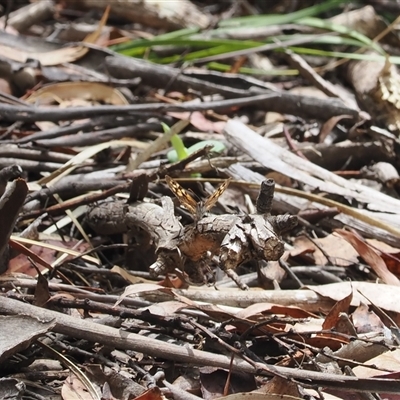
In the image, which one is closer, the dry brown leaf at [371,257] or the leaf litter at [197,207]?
the leaf litter at [197,207]

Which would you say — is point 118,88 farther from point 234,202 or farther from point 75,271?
point 75,271

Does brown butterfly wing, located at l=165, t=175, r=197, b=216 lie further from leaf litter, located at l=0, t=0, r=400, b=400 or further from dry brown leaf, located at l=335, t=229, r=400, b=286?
dry brown leaf, located at l=335, t=229, r=400, b=286

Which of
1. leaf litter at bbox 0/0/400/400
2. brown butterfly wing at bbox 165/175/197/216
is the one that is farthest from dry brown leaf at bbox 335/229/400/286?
brown butterfly wing at bbox 165/175/197/216

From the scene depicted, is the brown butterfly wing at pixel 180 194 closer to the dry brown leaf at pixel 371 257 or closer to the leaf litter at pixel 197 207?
the leaf litter at pixel 197 207

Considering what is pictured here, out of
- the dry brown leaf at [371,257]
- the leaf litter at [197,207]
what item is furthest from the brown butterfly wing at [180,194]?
the dry brown leaf at [371,257]

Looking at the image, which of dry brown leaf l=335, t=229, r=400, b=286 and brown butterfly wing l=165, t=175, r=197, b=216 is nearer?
brown butterfly wing l=165, t=175, r=197, b=216

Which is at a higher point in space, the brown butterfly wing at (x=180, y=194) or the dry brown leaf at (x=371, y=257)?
the brown butterfly wing at (x=180, y=194)

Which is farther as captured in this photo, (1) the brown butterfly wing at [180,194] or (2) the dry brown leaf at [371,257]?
(2) the dry brown leaf at [371,257]

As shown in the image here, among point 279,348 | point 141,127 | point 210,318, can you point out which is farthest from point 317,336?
point 141,127

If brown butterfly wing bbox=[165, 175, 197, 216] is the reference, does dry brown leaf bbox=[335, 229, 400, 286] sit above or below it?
below
